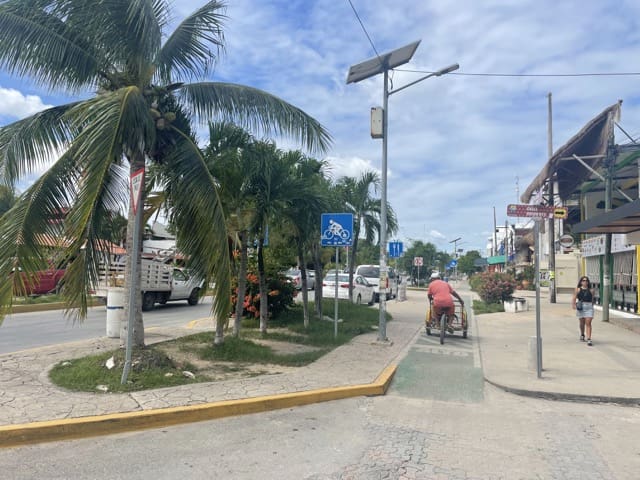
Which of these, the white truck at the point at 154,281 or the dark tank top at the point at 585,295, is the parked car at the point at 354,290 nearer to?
the white truck at the point at 154,281

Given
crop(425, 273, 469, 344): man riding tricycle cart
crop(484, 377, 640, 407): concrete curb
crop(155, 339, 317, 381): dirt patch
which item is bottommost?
crop(484, 377, 640, 407): concrete curb

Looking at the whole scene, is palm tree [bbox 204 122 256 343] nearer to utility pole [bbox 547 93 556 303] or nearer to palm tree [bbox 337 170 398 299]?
palm tree [bbox 337 170 398 299]

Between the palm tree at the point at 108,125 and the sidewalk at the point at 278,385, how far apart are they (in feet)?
4.08

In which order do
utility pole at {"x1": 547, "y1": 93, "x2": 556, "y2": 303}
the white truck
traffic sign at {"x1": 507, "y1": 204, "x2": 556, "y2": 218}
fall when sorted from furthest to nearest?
utility pole at {"x1": 547, "y1": 93, "x2": 556, "y2": 303}, the white truck, traffic sign at {"x1": 507, "y1": 204, "x2": 556, "y2": 218}

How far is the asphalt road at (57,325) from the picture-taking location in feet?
36.7

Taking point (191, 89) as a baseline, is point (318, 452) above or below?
below

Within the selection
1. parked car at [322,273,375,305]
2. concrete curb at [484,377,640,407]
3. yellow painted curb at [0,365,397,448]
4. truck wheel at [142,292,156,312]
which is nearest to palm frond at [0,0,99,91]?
yellow painted curb at [0,365,397,448]

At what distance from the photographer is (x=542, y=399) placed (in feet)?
24.1

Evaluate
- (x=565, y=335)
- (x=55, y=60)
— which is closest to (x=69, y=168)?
(x=55, y=60)

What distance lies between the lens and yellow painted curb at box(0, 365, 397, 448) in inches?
197

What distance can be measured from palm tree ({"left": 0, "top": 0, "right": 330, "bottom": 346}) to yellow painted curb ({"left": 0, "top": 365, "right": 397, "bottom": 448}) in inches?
55.2

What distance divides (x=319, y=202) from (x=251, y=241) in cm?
176

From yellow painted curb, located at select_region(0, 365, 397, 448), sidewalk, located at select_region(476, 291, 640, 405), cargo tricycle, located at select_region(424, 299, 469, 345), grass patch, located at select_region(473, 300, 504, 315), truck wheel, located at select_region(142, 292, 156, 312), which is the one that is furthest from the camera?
grass patch, located at select_region(473, 300, 504, 315)

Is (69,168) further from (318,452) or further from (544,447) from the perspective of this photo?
(544,447)
